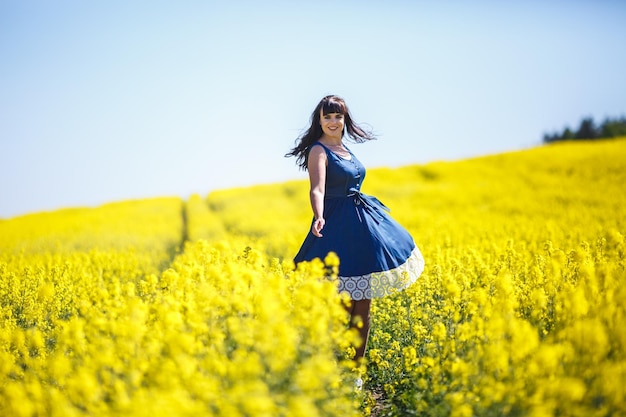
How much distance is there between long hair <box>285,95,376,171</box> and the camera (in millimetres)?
4309

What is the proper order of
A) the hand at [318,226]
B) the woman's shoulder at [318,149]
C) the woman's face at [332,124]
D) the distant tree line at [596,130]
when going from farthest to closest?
the distant tree line at [596,130]
the woman's face at [332,124]
the woman's shoulder at [318,149]
the hand at [318,226]

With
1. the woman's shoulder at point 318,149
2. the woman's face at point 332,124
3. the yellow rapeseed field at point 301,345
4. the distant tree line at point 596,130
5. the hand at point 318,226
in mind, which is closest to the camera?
the yellow rapeseed field at point 301,345

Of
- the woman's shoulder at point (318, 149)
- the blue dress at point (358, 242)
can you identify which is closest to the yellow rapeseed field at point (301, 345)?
the blue dress at point (358, 242)

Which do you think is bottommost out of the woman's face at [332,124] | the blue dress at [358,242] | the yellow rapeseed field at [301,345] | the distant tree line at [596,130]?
the yellow rapeseed field at [301,345]

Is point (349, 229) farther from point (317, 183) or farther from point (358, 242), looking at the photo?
point (317, 183)

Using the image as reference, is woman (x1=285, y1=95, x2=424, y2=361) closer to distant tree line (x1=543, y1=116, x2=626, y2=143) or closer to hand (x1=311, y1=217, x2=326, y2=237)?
hand (x1=311, y1=217, x2=326, y2=237)

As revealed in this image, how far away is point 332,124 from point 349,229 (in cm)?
86

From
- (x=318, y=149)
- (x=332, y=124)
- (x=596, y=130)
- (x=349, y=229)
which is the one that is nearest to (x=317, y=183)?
(x=318, y=149)

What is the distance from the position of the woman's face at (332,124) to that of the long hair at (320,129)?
0.11 feet

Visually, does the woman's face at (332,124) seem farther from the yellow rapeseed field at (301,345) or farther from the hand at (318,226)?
the yellow rapeseed field at (301,345)

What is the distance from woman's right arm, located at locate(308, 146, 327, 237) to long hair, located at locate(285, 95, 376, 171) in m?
0.26

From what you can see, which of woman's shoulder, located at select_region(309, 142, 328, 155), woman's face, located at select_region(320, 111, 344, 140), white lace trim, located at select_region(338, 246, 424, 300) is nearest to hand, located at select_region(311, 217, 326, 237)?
white lace trim, located at select_region(338, 246, 424, 300)

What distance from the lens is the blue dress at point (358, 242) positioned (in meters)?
3.94

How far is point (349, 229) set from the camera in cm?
409
